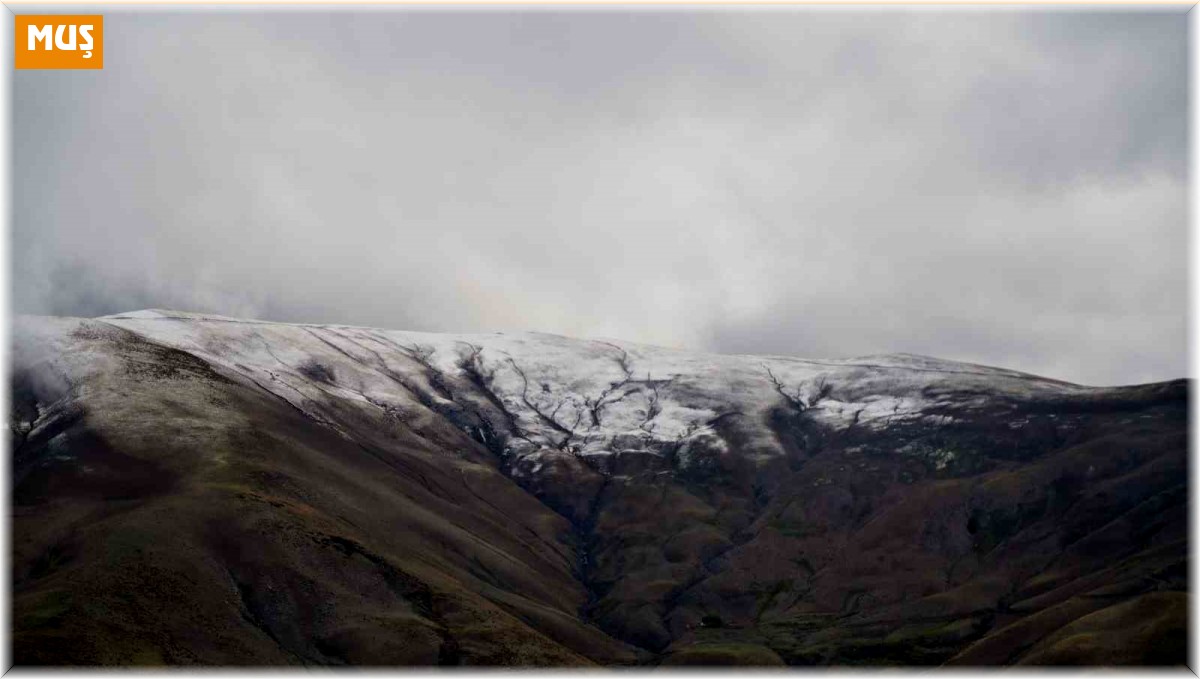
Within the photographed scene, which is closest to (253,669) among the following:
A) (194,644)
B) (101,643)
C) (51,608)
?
(194,644)

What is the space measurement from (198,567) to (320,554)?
23.5 meters

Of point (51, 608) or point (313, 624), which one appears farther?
point (313, 624)

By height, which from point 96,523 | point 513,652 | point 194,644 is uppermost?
point 96,523

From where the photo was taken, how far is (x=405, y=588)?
181m

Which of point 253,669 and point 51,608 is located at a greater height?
point 51,608

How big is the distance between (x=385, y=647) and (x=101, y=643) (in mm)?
43266

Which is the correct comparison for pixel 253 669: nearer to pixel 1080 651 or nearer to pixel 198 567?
pixel 198 567

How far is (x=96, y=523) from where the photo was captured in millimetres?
169750

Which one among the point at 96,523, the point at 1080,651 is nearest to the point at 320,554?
the point at 96,523

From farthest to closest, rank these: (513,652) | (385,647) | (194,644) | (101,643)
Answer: (513,652) → (385,647) → (194,644) → (101,643)

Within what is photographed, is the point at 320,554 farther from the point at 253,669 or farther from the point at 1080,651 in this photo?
the point at 1080,651

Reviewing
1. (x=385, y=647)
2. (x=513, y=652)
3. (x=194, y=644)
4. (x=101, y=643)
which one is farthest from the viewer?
(x=513, y=652)

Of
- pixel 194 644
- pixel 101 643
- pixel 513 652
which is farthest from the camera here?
pixel 513 652

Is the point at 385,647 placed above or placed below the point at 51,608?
below
